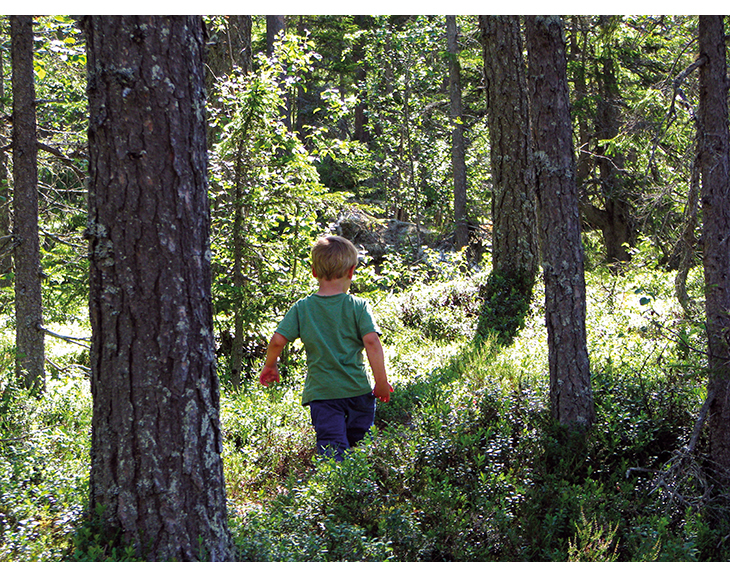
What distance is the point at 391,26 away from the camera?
23.1m

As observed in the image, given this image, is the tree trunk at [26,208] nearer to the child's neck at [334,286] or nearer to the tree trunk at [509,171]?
the child's neck at [334,286]

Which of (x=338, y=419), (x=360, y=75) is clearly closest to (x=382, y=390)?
(x=338, y=419)

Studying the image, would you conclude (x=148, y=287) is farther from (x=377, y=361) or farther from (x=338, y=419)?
(x=338, y=419)

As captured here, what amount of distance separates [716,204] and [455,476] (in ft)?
9.64

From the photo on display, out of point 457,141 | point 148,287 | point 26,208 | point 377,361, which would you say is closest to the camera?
point 148,287

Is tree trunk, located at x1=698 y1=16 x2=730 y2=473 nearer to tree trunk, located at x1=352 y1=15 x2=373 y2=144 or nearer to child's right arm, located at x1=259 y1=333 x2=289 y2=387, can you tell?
child's right arm, located at x1=259 y1=333 x2=289 y2=387

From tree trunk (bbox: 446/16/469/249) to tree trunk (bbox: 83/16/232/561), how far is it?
15803 mm

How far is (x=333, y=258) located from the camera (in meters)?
4.71

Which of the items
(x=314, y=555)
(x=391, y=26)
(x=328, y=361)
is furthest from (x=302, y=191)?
(x=391, y=26)

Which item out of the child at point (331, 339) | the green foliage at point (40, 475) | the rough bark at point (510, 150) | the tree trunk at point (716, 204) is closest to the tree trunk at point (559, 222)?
the tree trunk at point (716, 204)

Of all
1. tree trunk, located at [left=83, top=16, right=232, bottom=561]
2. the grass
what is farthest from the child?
tree trunk, located at [left=83, top=16, right=232, bottom=561]

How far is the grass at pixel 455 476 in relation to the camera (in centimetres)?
345

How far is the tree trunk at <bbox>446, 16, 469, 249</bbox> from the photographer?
18.3 m
